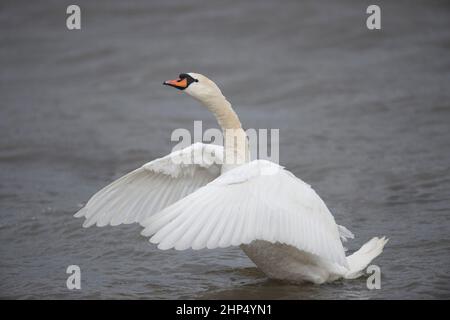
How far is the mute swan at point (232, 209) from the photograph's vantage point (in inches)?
214

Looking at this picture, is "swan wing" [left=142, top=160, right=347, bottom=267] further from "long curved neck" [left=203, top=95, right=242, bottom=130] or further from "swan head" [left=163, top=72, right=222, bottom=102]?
"swan head" [left=163, top=72, right=222, bottom=102]

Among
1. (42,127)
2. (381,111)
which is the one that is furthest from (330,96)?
(42,127)

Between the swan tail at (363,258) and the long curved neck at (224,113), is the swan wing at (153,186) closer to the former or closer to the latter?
the long curved neck at (224,113)

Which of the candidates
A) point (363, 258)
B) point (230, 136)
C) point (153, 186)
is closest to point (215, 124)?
point (153, 186)

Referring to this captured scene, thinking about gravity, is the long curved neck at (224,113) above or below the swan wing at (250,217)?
above

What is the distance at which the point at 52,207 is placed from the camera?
906cm

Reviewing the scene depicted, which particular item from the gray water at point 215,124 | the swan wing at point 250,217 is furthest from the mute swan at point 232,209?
the gray water at point 215,124

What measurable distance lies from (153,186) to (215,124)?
5.24 meters

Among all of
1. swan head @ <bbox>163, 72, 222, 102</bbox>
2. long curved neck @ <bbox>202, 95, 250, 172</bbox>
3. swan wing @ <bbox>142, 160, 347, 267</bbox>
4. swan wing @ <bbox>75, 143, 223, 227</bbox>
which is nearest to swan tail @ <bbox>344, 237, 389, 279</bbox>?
swan wing @ <bbox>142, 160, 347, 267</bbox>

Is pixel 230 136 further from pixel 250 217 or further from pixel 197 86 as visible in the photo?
pixel 250 217

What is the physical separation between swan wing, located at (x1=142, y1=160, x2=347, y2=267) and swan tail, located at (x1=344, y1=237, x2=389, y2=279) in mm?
569

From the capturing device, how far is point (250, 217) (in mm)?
5574

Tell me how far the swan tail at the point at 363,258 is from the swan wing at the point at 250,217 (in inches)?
22.4

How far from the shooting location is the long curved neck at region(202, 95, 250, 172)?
655 cm
